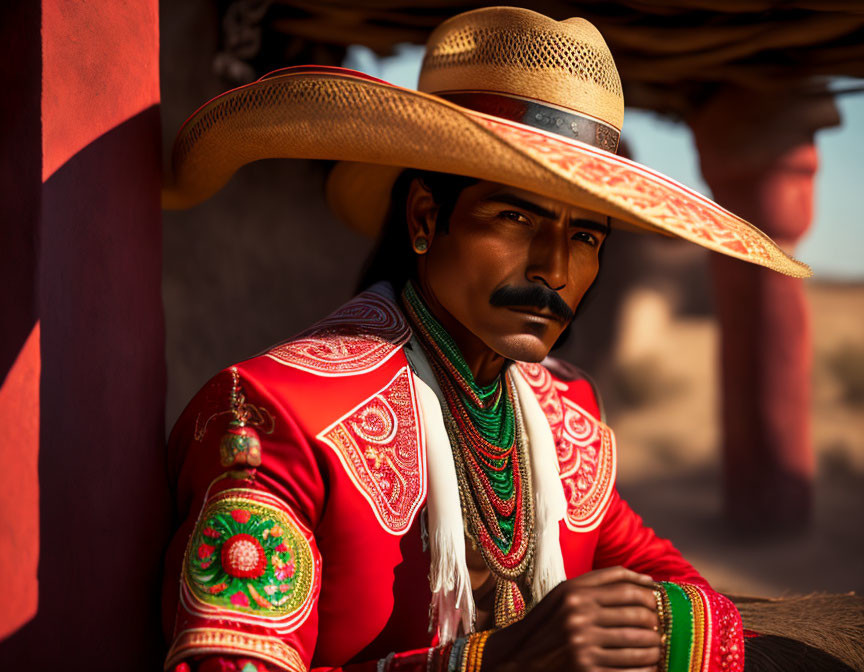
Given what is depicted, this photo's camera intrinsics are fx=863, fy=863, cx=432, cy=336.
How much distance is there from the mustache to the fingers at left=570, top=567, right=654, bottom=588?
0.51 m

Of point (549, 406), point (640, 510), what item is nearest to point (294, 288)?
point (549, 406)

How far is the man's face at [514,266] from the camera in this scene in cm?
172

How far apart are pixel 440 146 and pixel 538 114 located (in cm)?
32

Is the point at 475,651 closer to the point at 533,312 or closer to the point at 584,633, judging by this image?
the point at 584,633

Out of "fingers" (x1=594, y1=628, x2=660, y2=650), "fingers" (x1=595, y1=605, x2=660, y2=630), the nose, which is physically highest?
the nose

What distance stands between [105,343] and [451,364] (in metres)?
0.71

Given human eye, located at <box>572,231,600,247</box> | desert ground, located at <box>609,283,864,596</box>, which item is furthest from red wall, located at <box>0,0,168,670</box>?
desert ground, located at <box>609,283,864,596</box>

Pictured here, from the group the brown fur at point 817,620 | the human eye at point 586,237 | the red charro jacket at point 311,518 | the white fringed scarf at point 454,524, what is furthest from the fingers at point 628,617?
the human eye at point 586,237

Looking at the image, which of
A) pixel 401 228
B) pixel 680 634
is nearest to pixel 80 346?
pixel 401 228

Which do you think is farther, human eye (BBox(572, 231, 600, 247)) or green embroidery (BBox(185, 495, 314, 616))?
human eye (BBox(572, 231, 600, 247))

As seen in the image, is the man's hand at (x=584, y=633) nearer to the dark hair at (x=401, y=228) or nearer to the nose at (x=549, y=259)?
the nose at (x=549, y=259)

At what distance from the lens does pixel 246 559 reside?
1.41 meters

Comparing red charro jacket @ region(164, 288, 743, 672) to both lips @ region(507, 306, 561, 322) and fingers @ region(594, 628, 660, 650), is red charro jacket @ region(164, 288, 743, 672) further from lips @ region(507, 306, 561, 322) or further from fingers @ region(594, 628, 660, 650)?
lips @ region(507, 306, 561, 322)

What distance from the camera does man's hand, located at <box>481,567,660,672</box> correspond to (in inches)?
58.1
